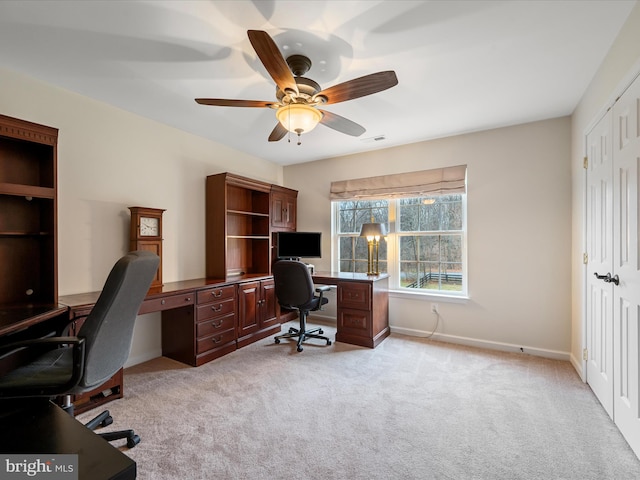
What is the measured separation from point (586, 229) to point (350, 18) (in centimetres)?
259

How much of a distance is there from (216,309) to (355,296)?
61.8 inches

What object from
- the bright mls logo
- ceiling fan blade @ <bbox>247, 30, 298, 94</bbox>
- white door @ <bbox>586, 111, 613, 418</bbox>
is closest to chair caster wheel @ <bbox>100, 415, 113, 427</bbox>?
the bright mls logo

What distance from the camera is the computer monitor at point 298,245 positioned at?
431 cm

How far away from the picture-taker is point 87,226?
2.68 metres

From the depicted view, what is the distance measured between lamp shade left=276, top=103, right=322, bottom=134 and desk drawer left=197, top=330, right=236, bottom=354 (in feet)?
7.38

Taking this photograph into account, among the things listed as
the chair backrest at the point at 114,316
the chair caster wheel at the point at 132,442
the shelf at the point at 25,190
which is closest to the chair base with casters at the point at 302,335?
the chair caster wheel at the point at 132,442

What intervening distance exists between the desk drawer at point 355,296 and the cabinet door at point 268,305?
0.88 m

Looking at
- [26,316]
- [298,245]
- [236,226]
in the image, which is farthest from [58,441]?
[298,245]

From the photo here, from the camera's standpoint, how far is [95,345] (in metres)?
1.50

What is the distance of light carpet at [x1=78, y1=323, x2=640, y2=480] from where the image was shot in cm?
167

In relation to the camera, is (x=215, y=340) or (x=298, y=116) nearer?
(x=298, y=116)

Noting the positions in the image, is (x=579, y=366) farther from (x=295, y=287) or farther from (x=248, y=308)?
(x=248, y=308)

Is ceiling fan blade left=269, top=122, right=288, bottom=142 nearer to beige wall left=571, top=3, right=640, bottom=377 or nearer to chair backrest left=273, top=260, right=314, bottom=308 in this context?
chair backrest left=273, top=260, right=314, bottom=308

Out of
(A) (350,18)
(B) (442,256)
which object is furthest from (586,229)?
(A) (350,18)
